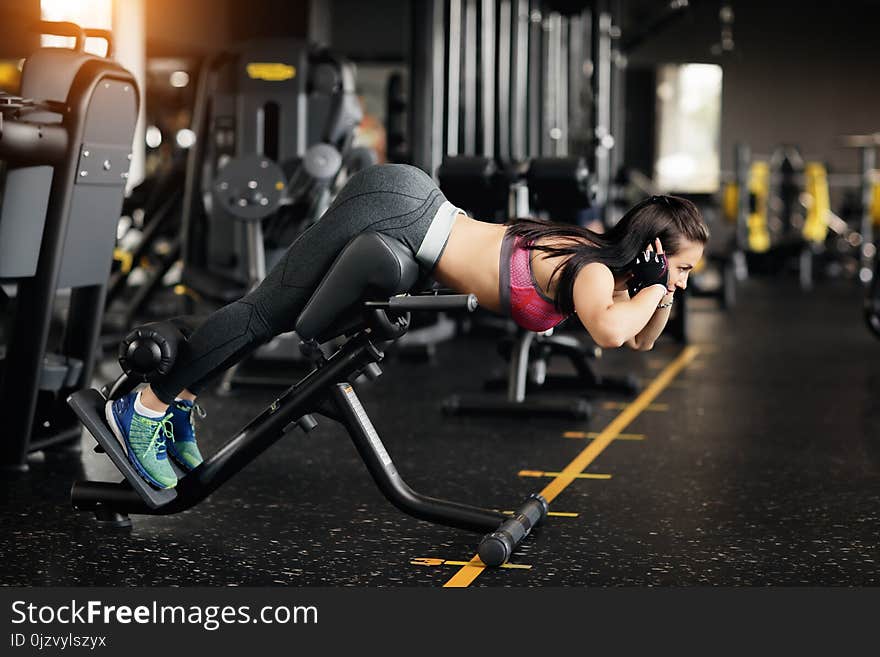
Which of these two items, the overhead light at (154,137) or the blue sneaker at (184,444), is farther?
the overhead light at (154,137)

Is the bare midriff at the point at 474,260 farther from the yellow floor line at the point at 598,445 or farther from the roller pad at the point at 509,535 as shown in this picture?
the yellow floor line at the point at 598,445

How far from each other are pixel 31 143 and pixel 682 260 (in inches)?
66.6

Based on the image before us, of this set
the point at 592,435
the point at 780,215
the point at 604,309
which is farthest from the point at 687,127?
the point at 604,309

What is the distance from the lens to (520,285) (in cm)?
263

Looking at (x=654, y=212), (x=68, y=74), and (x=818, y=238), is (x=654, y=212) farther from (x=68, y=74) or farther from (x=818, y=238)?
(x=818, y=238)

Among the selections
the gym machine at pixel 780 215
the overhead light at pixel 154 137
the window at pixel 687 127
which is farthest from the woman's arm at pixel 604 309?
the window at pixel 687 127

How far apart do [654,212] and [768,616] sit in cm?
87

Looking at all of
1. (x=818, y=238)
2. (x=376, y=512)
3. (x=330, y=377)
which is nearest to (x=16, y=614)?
(x=330, y=377)

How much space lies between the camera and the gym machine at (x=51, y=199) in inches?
126

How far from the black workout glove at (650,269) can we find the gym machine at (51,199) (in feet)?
5.11

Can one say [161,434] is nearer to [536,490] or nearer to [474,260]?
[474,260]

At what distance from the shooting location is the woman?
261 cm

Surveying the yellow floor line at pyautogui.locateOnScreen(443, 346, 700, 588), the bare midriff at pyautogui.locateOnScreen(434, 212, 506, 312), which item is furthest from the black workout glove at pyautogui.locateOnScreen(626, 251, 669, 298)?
the yellow floor line at pyautogui.locateOnScreen(443, 346, 700, 588)

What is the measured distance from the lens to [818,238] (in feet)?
35.6
